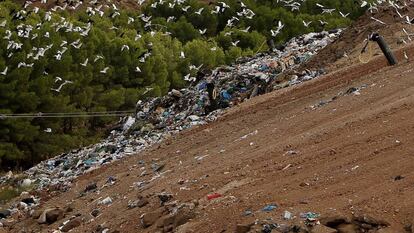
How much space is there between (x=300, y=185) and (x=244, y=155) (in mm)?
2477

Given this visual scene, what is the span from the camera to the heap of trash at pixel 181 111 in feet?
50.0

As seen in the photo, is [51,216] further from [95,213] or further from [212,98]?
[212,98]

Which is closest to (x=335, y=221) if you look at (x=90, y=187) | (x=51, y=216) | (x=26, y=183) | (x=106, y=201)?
(x=106, y=201)

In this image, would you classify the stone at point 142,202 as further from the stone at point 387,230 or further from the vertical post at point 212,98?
the vertical post at point 212,98

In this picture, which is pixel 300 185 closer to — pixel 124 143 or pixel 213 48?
pixel 124 143

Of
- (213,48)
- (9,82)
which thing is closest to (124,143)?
(9,82)

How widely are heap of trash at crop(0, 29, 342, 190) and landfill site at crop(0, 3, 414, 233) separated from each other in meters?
0.05

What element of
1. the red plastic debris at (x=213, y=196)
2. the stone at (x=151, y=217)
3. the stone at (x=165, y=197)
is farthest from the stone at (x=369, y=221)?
the stone at (x=165, y=197)

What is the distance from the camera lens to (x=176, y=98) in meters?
18.4

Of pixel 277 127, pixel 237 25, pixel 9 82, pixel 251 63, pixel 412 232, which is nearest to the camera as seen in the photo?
pixel 412 232

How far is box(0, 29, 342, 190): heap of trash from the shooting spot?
1523 cm

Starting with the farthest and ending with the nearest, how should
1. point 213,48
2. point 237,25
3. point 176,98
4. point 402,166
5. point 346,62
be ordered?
point 237,25 < point 213,48 < point 176,98 < point 346,62 < point 402,166

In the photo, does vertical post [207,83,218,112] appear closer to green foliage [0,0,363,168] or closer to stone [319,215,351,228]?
stone [319,215,351,228]

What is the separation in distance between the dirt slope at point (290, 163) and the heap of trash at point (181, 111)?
4.11ft
